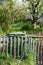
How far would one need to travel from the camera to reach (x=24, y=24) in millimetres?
30703

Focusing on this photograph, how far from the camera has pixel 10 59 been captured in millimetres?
6840

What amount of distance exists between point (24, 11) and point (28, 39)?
8.54 m

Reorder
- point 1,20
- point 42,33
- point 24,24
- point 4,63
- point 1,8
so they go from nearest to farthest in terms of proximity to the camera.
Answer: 1. point 4,63
2. point 1,20
3. point 1,8
4. point 42,33
5. point 24,24

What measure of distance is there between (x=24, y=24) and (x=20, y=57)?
23440 mm

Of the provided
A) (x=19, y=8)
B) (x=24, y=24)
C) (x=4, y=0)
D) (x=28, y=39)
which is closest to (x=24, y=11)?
(x=19, y=8)

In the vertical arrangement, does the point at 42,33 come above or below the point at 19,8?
below

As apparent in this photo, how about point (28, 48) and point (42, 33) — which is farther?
point (42, 33)

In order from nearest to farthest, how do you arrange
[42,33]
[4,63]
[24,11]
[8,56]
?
[4,63]
[8,56]
[24,11]
[42,33]

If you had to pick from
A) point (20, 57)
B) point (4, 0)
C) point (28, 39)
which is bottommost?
point (20, 57)

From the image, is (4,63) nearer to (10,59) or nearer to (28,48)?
(10,59)

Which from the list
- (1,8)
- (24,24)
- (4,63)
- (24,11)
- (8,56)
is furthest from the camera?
(24,24)

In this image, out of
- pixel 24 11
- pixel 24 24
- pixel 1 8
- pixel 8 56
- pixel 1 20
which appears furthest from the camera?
pixel 24 24

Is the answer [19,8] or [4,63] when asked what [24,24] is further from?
[4,63]

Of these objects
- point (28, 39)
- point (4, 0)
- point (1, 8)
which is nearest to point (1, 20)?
point (1, 8)
